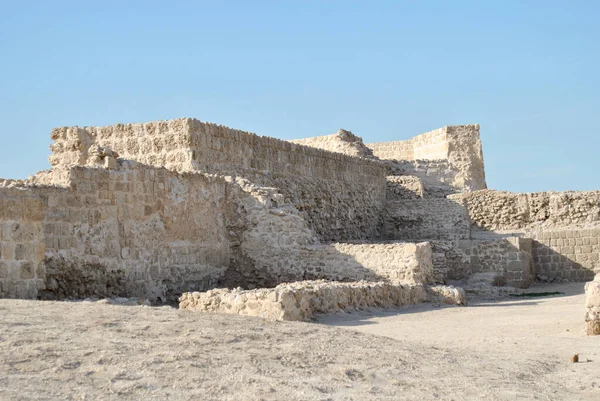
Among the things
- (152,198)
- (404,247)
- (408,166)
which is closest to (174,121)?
(152,198)

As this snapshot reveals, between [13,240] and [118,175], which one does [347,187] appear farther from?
[13,240]

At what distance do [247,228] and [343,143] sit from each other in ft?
44.3

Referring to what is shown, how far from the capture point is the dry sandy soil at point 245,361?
520cm

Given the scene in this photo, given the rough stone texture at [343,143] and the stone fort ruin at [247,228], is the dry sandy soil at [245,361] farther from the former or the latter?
the rough stone texture at [343,143]

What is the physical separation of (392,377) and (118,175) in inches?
281

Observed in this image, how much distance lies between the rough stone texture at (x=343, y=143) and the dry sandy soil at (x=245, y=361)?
62.6ft

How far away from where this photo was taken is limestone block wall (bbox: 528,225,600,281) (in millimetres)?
19641

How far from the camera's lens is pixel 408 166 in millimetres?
29016

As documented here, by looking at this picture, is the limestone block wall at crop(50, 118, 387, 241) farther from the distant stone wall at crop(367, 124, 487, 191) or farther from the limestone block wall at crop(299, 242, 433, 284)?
the distant stone wall at crop(367, 124, 487, 191)

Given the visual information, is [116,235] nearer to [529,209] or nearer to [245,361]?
[245,361]

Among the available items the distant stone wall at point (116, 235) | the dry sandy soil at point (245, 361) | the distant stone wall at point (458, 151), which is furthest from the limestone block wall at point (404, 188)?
the dry sandy soil at point (245, 361)

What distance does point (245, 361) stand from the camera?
236 inches

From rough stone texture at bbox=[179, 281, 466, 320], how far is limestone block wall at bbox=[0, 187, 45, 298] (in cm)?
187

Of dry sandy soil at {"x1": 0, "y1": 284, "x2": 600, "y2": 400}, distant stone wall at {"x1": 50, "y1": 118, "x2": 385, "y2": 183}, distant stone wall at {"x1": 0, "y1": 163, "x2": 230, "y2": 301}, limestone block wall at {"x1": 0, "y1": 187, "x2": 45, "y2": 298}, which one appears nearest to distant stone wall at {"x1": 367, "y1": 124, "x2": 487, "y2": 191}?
distant stone wall at {"x1": 50, "y1": 118, "x2": 385, "y2": 183}
